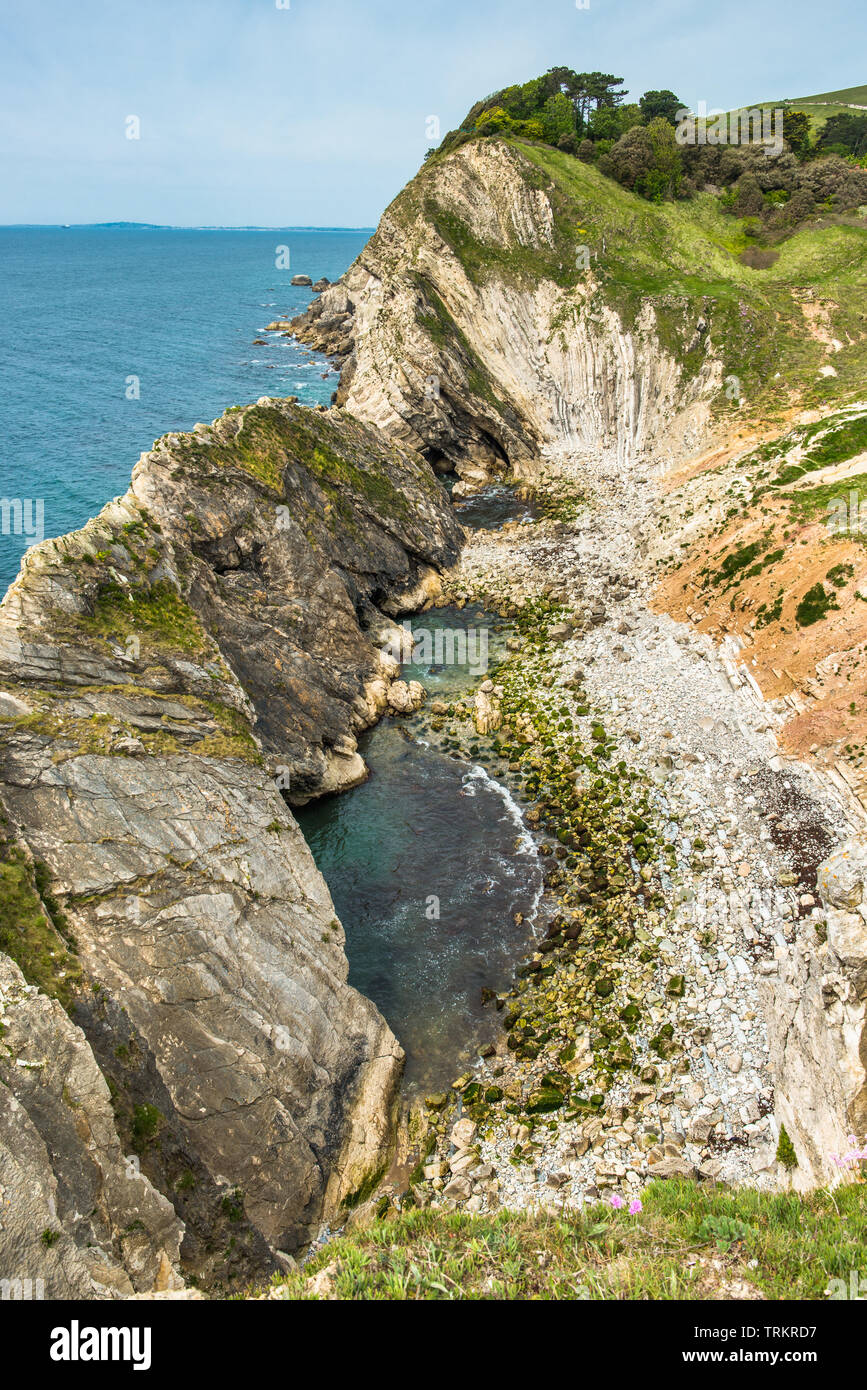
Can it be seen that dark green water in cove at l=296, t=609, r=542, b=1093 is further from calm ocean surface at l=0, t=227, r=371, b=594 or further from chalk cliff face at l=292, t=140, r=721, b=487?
chalk cliff face at l=292, t=140, r=721, b=487

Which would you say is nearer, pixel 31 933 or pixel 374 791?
pixel 31 933

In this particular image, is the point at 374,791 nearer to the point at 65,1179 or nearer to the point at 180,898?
the point at 180,898

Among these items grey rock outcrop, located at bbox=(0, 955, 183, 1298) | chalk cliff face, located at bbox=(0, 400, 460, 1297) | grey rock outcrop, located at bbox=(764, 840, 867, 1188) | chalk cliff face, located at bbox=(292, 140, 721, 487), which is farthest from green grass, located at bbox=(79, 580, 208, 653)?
chalk cliff face, located at bbox=(292, 140, 721, 487)

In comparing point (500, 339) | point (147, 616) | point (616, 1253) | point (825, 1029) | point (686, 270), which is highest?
point (686, 270)

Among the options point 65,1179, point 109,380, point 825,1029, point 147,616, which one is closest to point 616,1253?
point 65,1179

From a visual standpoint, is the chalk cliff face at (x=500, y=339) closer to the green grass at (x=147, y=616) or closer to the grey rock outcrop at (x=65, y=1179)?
the green grass at (x=147, y=616)

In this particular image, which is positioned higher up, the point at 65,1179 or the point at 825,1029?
the point at 65,1179

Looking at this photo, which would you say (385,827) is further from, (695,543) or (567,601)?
(695,543)
